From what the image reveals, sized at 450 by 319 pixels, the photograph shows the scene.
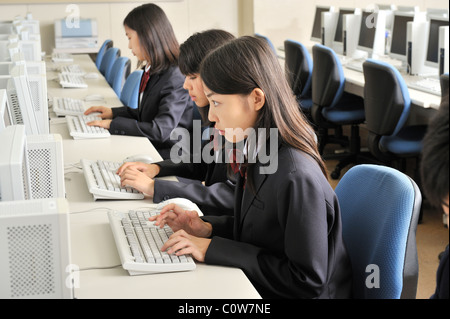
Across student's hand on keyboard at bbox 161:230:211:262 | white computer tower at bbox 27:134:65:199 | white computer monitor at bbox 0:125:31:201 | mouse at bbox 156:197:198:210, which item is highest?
white computer monitor at bbox 0:125:31:201

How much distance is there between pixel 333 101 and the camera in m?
4.52

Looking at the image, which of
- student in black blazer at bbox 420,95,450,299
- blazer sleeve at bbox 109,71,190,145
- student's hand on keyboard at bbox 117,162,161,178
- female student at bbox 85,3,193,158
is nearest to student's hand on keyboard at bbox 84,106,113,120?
female student at bbox 85,3,193,158

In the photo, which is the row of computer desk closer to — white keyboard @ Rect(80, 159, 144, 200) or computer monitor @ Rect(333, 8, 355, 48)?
white keyboard @ Rect(80, 159, 144, 200)

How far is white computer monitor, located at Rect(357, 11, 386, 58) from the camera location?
17.0 feet

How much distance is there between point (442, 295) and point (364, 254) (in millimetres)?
370

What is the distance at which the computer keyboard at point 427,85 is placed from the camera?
12.5 ft

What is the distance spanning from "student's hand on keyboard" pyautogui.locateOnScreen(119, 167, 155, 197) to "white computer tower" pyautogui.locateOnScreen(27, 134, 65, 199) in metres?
0.29

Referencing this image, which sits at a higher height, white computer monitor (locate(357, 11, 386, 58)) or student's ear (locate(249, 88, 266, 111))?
student's ear (locate(249, 88, 266, 111))

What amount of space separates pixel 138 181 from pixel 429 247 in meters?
1.82

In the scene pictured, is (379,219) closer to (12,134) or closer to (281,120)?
(281,120)

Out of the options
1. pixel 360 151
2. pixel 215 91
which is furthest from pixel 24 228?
pixel 360 151

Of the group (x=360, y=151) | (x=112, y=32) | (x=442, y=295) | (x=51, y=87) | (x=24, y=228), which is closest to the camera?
(x=24, y=228)

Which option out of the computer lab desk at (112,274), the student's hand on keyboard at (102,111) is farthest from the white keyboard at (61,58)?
the computer lab desk at (112,274)

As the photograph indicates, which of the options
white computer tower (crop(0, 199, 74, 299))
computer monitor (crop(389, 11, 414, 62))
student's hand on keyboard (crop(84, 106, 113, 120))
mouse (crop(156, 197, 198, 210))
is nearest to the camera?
white computer tower (crop(0, 199, 74, 299))
